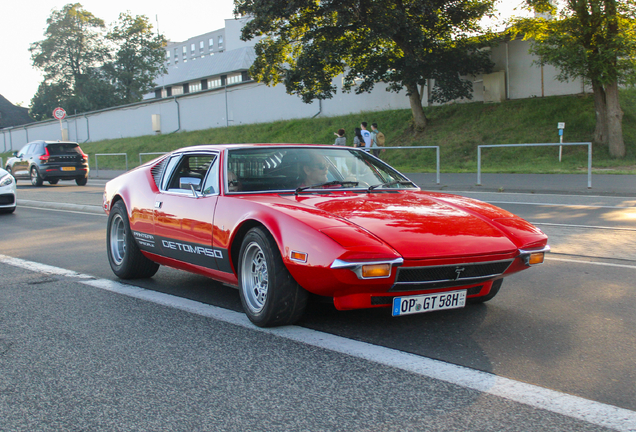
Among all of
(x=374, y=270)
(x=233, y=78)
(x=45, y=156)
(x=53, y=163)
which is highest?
(x=233, y=78)

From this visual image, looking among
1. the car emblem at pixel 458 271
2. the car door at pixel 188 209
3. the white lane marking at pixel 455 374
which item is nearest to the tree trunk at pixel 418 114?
the car door at pixel 188 209

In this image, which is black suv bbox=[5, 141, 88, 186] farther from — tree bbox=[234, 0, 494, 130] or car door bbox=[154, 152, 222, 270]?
car door bbox=[154, 152, 222, 270]

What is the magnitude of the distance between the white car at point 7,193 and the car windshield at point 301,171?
9610 millimetres

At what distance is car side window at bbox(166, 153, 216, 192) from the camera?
5082 millimetres

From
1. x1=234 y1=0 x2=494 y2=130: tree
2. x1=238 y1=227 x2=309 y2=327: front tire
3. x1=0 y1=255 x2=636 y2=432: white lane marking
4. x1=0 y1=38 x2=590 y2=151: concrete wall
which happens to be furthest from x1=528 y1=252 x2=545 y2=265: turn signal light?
x1=0 y1=38 x2=590 y2=151: concrete wall

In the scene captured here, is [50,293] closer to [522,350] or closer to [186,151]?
[186,151]

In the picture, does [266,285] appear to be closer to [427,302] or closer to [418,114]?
[427,302]

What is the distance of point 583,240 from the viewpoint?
8031mm

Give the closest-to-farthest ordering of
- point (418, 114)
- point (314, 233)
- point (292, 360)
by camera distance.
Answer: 1. point (292, 360)
2. point (314, 233)
3. point (418, 114)

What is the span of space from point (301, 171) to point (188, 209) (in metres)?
0.99

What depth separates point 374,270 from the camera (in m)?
3.62

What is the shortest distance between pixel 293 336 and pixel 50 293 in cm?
266

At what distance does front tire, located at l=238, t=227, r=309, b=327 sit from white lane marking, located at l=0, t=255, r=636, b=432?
0.36 feet

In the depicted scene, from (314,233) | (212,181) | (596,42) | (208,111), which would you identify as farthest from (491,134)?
(314,233)
